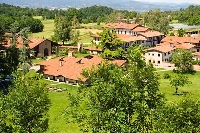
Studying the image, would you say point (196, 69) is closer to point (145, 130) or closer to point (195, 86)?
point (195, 86)

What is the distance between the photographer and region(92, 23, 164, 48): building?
100m

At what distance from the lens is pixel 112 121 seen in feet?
71.7

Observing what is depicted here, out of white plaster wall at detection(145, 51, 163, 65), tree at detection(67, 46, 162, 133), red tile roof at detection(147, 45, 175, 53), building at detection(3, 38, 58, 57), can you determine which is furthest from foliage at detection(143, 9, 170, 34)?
tree at detection(67, 46, 162, 133)

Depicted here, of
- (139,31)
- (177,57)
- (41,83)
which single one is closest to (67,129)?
(41,83)

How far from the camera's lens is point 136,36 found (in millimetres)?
108438

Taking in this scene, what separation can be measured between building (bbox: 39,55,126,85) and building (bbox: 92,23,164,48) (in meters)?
26.2

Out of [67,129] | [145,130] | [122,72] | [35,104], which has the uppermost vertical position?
[122,72]

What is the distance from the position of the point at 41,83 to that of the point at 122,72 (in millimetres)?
6320

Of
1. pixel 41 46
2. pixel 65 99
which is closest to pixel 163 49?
pixel 41 46

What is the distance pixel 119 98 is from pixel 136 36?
87.0 m

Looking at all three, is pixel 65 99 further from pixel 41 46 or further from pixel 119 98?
pixel 41 46

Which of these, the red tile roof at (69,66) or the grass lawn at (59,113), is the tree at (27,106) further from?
the red tile roof at (69,66)

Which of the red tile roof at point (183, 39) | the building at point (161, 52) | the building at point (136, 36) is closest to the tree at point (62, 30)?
the building at point (136, 36)

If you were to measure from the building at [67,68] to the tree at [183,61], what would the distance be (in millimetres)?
11961
